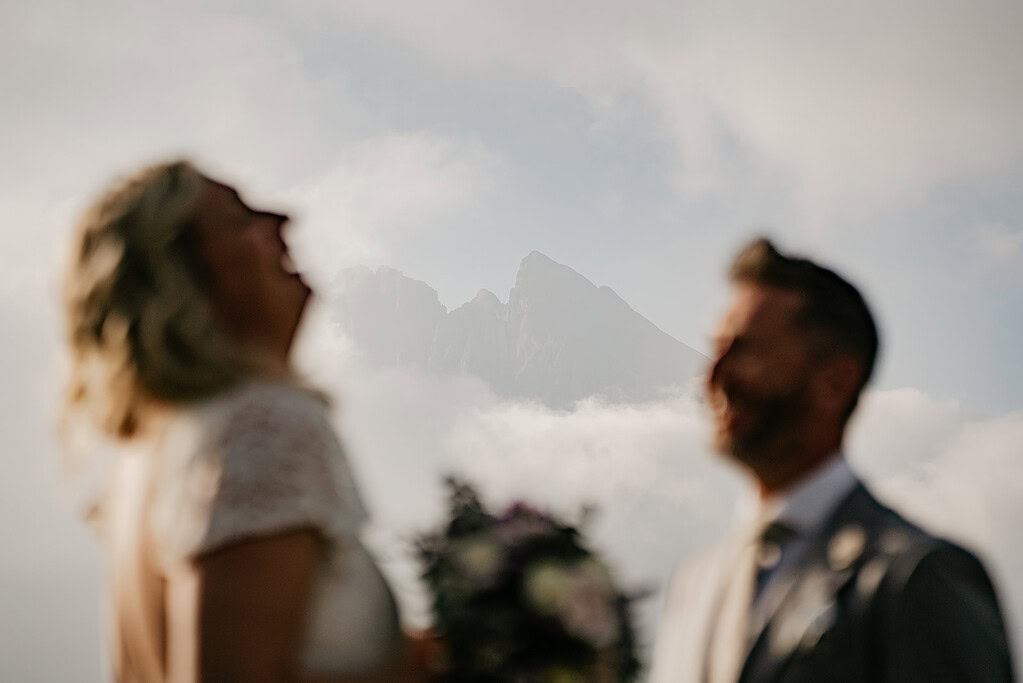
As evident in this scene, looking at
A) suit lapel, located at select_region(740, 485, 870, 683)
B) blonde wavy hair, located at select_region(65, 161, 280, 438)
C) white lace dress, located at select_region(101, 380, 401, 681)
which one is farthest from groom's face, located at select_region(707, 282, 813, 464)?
blonde wavy hair, located at select_region(65, 161, 280, 438)

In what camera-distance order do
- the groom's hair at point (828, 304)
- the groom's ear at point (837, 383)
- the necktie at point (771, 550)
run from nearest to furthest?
the necktie at point (771, 550) < the groom's ear at point (837, 383) < the groom's hair at point (828, 304)

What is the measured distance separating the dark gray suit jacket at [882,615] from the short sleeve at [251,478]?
1982mm

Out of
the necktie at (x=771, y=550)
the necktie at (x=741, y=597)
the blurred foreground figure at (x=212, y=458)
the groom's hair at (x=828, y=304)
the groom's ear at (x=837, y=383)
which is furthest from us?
the groom's hair at (x=828, y=304)

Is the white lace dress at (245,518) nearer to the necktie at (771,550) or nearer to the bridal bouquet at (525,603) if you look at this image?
the bridal bouquet at (525,603)

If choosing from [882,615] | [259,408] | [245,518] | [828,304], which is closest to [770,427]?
[828,304]

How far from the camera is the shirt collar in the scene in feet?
13.8

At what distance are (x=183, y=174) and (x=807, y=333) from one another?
3.11 meters

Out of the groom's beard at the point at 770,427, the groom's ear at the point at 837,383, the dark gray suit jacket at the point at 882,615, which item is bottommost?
the dark gray suit jacket at the point at 882,615

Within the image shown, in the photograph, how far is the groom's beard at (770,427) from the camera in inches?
175

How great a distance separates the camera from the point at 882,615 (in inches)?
143

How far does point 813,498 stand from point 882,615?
743 mm

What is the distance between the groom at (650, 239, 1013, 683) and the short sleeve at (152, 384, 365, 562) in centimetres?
199

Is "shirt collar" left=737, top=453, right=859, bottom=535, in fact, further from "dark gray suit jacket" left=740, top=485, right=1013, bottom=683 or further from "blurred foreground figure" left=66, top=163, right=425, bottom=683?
"blurred foreground figure" left=66, top=163, right=425, bottom=683

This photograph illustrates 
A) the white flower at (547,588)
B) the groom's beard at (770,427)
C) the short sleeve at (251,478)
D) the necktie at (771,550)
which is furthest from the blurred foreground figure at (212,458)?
the groom's beard at (770,427)
